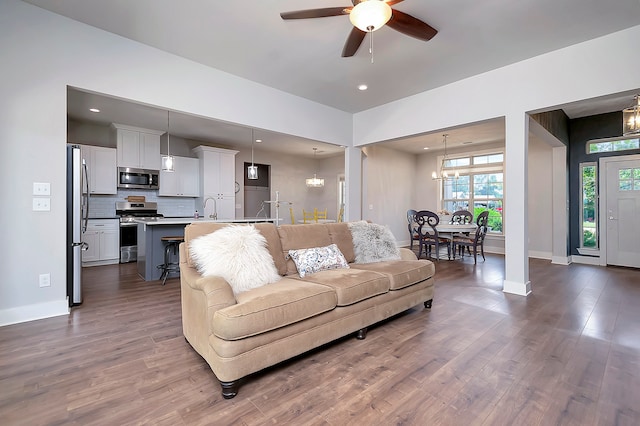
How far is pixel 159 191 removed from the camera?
6.57 metres

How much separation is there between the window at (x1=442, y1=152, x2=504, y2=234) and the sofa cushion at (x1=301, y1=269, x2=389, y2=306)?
20.5ft

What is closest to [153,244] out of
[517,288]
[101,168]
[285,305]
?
[101,168]

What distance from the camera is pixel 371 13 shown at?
2.05m

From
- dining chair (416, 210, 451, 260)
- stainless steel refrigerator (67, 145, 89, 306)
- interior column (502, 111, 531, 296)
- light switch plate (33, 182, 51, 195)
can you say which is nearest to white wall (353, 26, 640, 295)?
interior column (502, 111, 531, 296)

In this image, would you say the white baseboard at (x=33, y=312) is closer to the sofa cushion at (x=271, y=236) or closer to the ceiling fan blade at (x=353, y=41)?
the sofa cushion at (x=271, y=236)

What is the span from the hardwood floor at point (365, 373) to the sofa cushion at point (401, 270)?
389 millimetres

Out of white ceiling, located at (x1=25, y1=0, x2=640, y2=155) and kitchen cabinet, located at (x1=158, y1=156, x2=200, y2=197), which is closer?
white ceiling, located at (x1=25, y1=0, x2=640, y2=155)

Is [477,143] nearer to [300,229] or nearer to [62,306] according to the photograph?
[300,229]

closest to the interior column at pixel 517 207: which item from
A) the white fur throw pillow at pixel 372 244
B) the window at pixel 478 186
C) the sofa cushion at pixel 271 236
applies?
the white fur throw pillow at pixel 372 244

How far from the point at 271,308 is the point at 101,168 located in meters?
5.78

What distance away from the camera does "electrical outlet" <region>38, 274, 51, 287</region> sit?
2.85m

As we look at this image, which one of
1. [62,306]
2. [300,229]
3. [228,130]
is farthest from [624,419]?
[228,130]

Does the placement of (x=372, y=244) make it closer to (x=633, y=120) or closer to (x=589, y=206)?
(x=633, y=120)

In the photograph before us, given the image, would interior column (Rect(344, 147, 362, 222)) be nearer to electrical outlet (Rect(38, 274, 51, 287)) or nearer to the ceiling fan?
the ceiling fan
